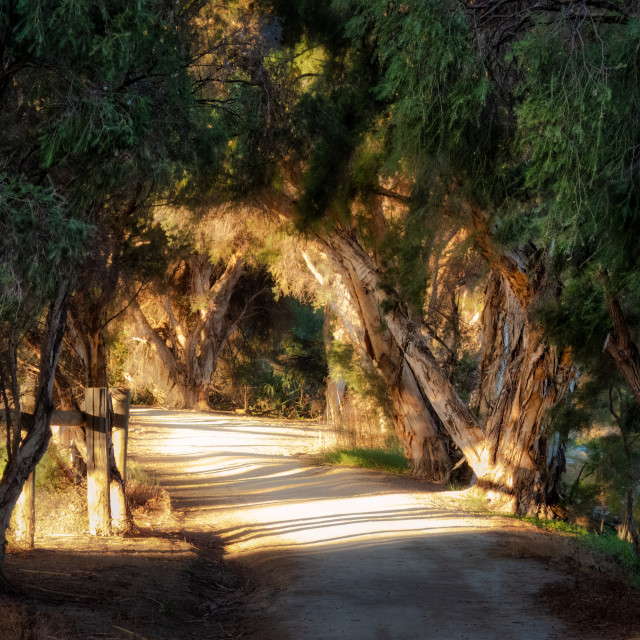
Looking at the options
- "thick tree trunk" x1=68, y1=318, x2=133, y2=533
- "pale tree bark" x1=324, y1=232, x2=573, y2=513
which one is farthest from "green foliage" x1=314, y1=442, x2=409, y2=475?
"thick tree trunk" x1=68, y1=318, x2=133, y2=533

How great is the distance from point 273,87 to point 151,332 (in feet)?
71.4

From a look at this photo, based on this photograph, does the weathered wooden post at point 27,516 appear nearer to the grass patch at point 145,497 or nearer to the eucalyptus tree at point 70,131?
the eucalyptus tree at point 70,131

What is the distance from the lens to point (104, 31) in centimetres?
584

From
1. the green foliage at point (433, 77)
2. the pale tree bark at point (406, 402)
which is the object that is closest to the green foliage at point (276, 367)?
the pale tree bark at point (406, 402)

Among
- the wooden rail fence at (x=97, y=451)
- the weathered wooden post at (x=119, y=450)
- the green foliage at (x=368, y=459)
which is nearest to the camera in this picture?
the wooden rail fence at (x=97, y=451)

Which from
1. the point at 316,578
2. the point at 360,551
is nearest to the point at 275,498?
the point at 360,551

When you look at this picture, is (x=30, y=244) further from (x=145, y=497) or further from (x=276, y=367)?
(x=276, y=367)

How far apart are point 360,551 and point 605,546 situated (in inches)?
105

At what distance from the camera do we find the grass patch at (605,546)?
785cm

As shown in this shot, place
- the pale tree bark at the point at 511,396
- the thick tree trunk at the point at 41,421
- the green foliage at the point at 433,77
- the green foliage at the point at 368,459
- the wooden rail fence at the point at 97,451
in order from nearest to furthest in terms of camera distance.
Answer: the thick tree trunk at the point at 41,421
the green foliage at the point at 433,77
the wooden rail fence at the point at 97,451
the pale tree bark at the point at 511,396
the green foliage at the point at 368,459

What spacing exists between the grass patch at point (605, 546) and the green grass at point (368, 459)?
18.1 ft

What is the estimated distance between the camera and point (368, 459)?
1766cm

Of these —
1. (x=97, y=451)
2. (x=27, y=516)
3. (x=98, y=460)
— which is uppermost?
(x=97, y=451)

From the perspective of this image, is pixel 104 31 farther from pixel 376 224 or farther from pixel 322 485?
pixel 322 485
